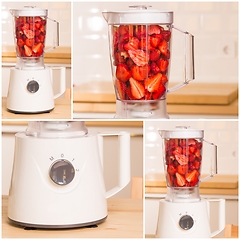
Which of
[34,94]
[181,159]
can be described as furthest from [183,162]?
[34,94]

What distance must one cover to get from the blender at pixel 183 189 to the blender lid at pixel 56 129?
0.15 m

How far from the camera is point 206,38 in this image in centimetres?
150

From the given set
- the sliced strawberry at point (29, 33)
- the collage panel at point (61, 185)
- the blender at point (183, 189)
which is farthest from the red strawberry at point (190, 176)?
the sliced strawberry at point (29, 33)

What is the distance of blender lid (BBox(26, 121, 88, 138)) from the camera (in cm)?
92

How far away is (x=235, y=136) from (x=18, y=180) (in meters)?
0.52

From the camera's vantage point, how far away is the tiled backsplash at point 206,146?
3.66 ft

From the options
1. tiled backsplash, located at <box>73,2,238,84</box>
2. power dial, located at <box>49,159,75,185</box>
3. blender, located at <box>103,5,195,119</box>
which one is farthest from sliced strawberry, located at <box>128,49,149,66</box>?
tiled backsplash, located at <box>73,2,238,84</box>

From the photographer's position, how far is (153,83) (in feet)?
2.61

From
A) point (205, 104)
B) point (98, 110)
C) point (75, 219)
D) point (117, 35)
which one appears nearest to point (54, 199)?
point (75, 219)

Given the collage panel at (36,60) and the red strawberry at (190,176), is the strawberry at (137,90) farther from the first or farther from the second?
the red strawberry at (190,176)

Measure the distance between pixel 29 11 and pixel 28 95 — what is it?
0.13 metres

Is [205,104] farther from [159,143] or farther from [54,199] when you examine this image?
[54,199]

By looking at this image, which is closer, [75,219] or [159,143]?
[75,219]

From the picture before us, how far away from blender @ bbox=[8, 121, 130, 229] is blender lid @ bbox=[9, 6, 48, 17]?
0.55 ft
